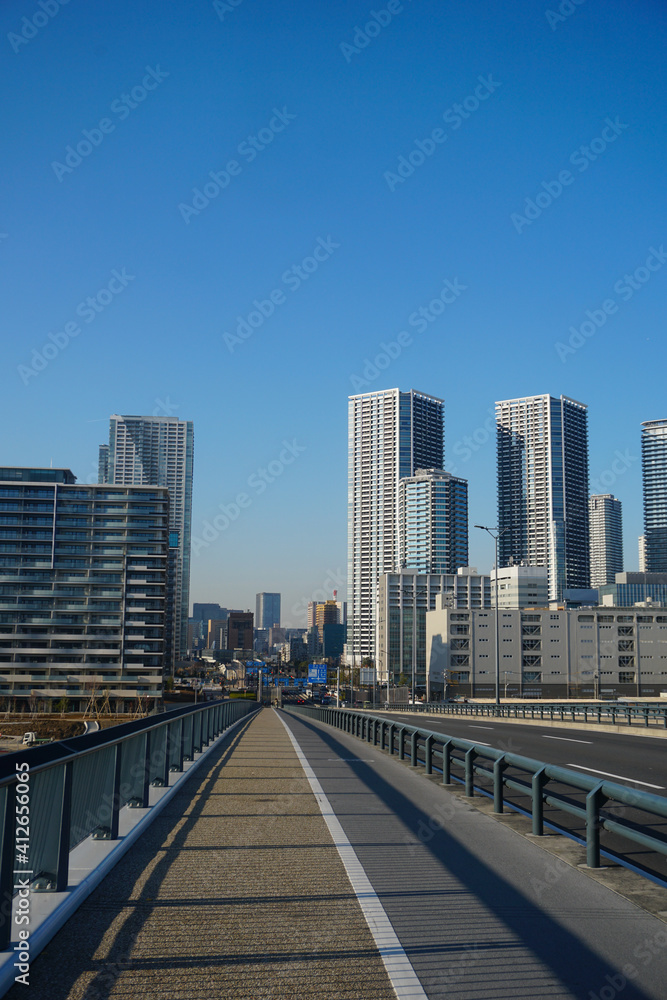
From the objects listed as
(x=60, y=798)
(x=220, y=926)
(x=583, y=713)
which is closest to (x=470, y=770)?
Result: (x=220, y=926)

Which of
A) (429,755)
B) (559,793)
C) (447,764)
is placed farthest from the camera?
(429,755)

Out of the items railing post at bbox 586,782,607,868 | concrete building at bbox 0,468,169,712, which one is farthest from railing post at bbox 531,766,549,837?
concrete building at bbox 0,468,169,712

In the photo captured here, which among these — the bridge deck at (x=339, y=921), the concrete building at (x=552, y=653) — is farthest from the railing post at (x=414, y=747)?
the concrete building at (x=552, y=653)

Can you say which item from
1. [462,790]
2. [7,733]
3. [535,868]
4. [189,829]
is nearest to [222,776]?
[462,790]

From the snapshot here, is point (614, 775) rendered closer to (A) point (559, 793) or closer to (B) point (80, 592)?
(A) point (559, 793)

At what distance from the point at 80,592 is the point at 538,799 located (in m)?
142

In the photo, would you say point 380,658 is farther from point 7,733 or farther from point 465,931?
point 465,931

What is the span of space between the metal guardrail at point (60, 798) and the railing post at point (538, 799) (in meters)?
4.63

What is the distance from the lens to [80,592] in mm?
142625

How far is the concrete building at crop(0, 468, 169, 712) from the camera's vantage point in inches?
5468

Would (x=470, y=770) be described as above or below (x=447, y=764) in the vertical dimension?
above

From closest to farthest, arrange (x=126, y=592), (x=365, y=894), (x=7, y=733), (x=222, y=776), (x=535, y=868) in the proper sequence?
1. (x=365, y=894)
2. (x=535, y=868)
3. (x=222, y=776)
4. (x=7, y=733)
5. (x=126, y=592)

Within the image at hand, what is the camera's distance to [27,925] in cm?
539

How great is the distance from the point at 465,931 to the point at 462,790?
762 cm
